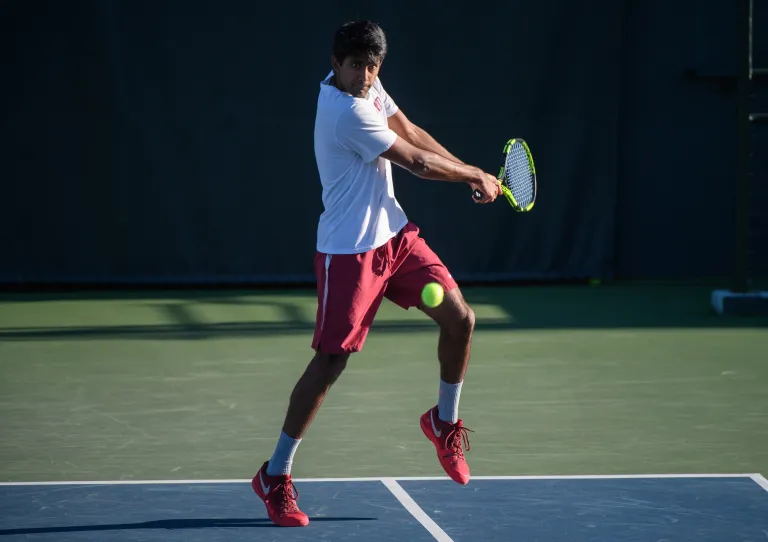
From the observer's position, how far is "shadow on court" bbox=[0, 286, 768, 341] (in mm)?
8430

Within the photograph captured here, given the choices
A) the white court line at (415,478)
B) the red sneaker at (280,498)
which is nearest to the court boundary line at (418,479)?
the white court line at (415,478)

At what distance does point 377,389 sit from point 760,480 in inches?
86.5

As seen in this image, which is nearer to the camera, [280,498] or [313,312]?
[280,498]

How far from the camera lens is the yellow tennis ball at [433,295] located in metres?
4.40

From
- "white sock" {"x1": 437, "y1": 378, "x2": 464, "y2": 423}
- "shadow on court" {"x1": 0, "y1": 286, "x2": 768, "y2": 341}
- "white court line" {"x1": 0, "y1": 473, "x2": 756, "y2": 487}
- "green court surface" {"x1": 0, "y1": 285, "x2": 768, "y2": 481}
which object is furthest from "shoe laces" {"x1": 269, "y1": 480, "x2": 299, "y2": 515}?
"shadow on court" {"x1": 0, "y1": 286, "x2": 768, "y2": 341}

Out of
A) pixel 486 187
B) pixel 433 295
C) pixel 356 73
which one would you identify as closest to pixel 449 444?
pixel 433 295

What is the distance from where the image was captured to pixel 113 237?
10.2 m

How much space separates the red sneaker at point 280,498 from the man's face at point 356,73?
1147 millimetres

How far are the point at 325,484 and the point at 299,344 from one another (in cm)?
327

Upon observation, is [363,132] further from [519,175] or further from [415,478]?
[415,478]

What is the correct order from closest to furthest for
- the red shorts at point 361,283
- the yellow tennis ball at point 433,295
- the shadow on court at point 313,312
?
1. the red shorts at point 361,283
2. the yellow tennis ball at point 433,295
3. the shadow on court at point 313,312

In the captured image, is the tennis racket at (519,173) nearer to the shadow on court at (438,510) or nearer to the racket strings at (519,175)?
the racket strings at (519,175)

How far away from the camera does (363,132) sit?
4.23m

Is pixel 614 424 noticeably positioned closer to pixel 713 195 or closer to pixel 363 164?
pixel 363 164
